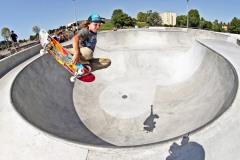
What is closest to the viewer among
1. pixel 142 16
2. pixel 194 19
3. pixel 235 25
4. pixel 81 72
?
pixel 81 72

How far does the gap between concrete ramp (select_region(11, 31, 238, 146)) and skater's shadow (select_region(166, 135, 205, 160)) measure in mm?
1473

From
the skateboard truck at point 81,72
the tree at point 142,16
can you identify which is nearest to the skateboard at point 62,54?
the skateboard truck at point 81,72

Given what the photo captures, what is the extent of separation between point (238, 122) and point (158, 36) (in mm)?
24926

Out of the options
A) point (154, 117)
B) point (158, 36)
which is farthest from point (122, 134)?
point (158, 36)

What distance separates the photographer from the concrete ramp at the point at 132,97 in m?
9.44

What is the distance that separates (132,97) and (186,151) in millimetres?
9304

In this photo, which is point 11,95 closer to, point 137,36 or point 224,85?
point 224,85

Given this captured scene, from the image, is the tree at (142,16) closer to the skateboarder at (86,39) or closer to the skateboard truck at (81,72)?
the skateboard truck at (81,72)

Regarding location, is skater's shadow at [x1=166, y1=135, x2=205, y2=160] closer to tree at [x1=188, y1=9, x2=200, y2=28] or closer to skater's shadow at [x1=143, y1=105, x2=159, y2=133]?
skater's shadow at [x1=143, y1=105, x2=159, y2=133]

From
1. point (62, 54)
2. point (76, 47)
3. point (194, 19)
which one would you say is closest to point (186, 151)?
point (76, 47)

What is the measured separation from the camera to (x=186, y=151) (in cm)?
549

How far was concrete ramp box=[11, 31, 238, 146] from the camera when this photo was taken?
9.44 meters

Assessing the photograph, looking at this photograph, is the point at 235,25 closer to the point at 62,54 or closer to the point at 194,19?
the point at 194,19

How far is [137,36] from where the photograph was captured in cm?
3112
